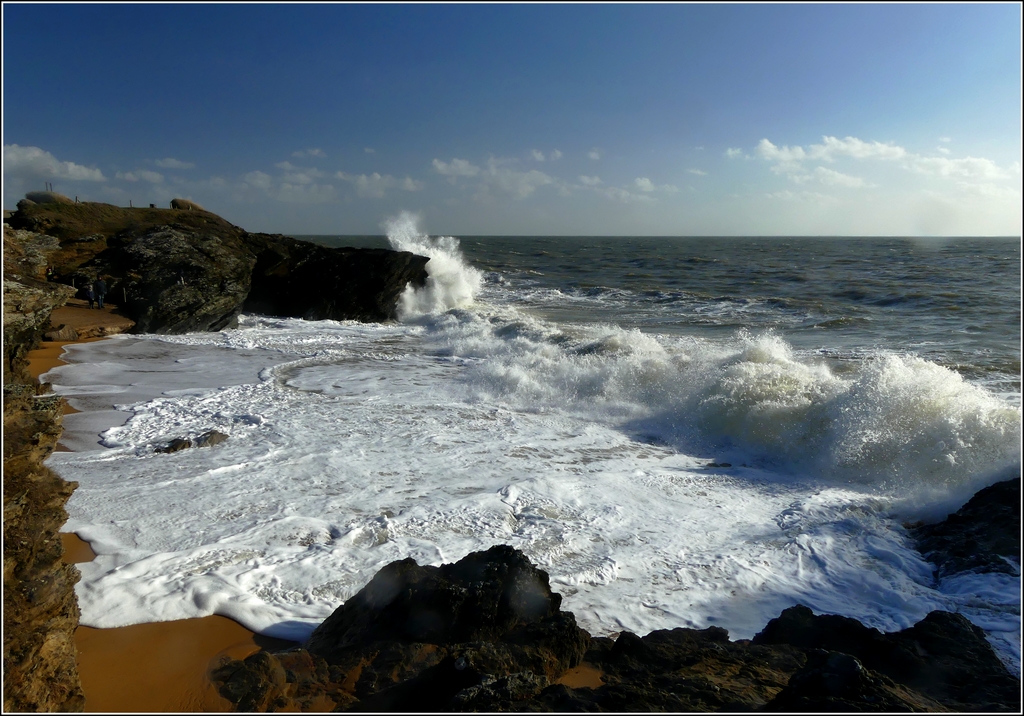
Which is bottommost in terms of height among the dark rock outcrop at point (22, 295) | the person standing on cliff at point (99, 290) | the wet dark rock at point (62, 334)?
the wet dark rock at point (62, 334)

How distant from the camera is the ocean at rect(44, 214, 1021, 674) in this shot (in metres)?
4.68

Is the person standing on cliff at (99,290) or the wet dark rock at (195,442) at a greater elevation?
the person standing on cliff at (99,290)

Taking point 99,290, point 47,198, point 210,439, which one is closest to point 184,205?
point 47,198

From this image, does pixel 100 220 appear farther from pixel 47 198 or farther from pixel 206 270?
pixel 206 270

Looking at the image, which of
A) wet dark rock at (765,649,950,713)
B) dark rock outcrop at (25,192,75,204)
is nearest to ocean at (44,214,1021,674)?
wet dark rock at (765,649,950,713)

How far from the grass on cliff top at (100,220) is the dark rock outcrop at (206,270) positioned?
35 millimetres

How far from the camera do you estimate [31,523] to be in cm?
297

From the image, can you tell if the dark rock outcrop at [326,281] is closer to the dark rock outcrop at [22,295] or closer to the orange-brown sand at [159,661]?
the orange-brown sand at [159,661]

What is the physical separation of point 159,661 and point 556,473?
415 centimetres

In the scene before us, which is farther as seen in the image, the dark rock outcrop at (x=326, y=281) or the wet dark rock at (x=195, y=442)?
the dark rock outcrop at (x=326, y=281)

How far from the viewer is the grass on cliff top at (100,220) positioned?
60.5 ft

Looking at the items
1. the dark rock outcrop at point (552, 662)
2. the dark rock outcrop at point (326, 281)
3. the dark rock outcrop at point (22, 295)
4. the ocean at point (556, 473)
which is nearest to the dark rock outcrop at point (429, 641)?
the dark rock outcrop at point (552, 662)

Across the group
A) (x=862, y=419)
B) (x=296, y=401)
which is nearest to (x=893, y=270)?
(x=862, y=419)

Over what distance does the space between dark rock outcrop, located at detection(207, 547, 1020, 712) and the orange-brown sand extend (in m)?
0.20
